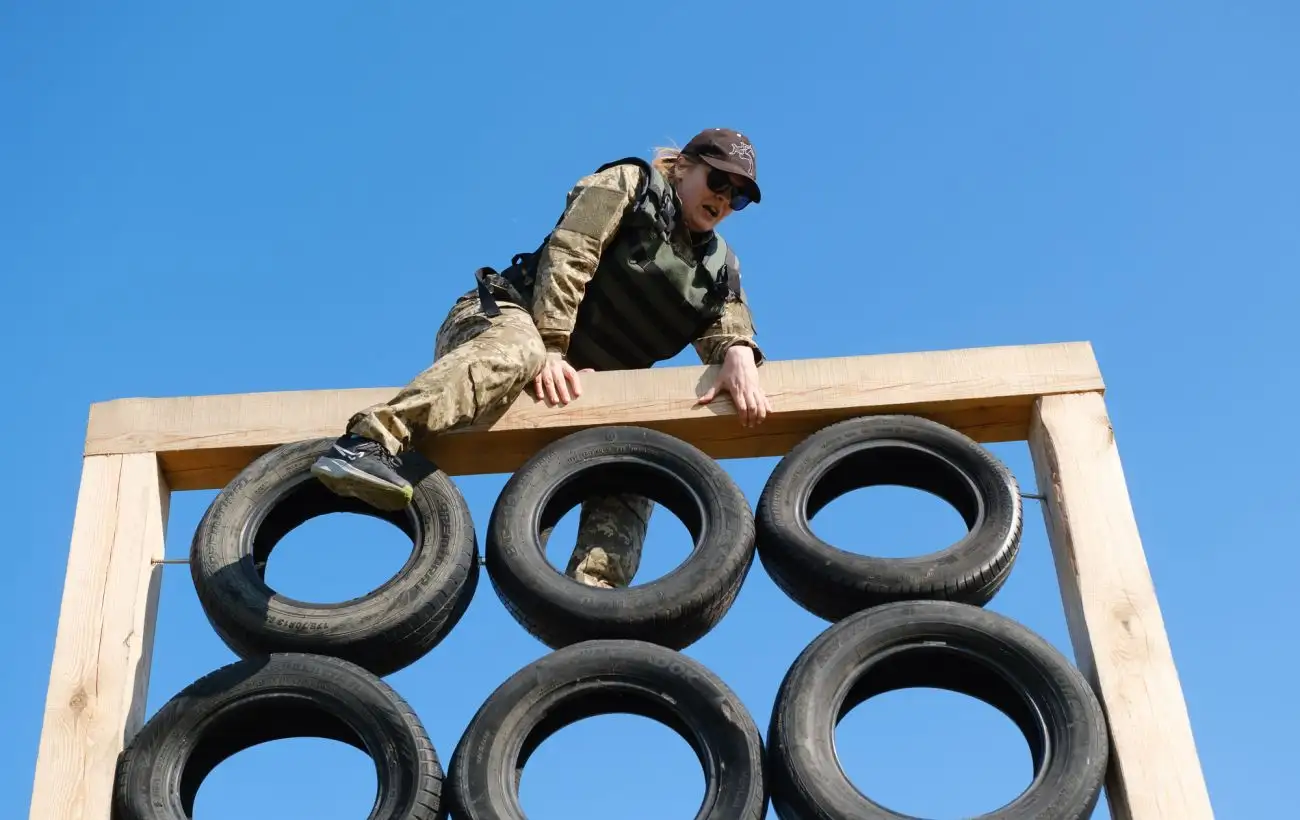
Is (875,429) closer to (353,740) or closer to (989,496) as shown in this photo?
(989,496)

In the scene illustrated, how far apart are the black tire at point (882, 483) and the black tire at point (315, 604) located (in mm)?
1064

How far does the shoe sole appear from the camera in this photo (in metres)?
5.45

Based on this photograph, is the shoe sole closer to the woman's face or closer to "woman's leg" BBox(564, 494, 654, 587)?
"woman's leg" BBox(564, 494, 654, 587)

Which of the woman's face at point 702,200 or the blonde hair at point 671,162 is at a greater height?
the blonde hair at point 671,162

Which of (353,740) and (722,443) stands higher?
(722,443)

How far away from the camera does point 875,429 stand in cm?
621

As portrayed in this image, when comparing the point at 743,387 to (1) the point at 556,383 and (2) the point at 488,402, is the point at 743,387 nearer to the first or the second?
(1) the point at 556,383

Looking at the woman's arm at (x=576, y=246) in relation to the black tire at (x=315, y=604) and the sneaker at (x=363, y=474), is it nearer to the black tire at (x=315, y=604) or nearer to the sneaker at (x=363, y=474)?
the black tire at (x=315, y=604)

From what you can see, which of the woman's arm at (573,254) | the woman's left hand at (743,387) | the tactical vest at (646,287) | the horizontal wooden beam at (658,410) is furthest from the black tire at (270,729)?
the tactical vest at (646,287)

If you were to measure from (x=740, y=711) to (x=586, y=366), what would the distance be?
2.42 metres

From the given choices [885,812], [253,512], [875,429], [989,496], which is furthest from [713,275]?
[885,812]

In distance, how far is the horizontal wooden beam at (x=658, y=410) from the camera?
627cm

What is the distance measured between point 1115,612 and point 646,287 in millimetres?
2408

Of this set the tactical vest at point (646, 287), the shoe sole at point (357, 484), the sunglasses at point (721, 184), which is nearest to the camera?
the shoe sole at point (357, 484)
